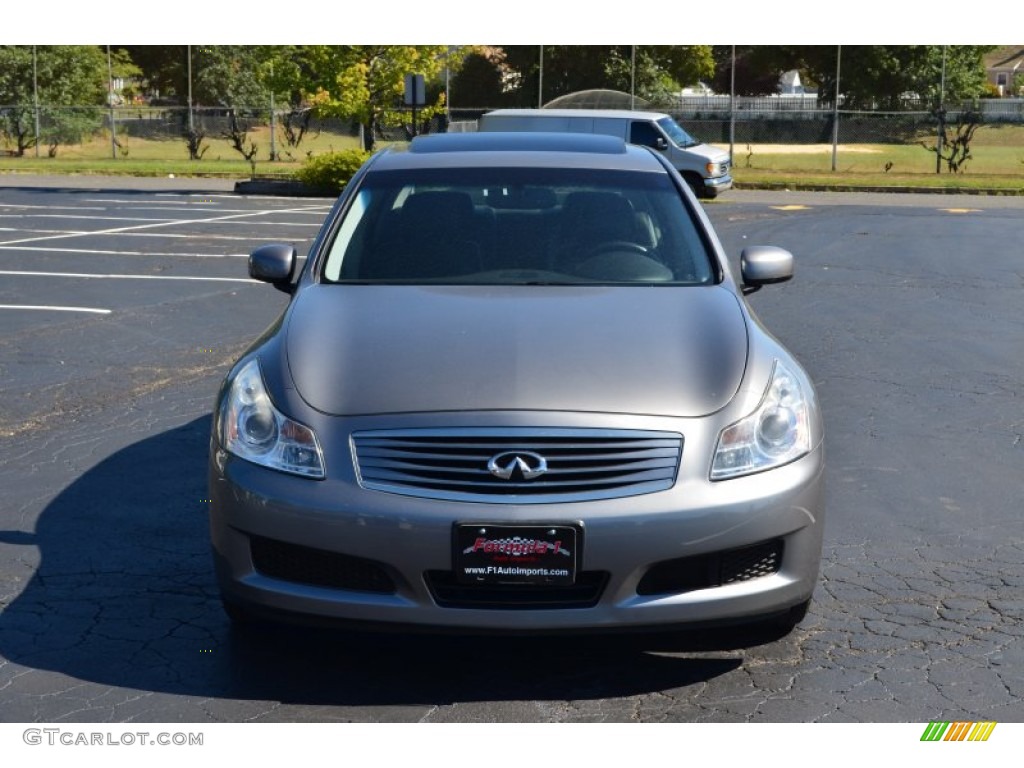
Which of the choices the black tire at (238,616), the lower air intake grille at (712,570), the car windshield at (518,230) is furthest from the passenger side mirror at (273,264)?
the lower air intake grille at (712,570)

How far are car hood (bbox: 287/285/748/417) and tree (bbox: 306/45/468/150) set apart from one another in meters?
25.4

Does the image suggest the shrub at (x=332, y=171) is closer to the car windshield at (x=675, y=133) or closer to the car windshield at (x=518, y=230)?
the car windshield at (x=675, y=133)

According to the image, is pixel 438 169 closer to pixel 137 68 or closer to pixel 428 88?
pixel 428 88

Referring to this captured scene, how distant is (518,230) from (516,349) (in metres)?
1.24

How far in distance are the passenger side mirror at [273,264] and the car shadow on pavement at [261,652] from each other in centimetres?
111

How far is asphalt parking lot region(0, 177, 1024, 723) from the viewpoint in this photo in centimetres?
427

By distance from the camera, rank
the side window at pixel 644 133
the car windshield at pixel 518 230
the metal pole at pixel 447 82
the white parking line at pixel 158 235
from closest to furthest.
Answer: the car windshield at pixel 518 230, the white parking line at pixel 158 235, the side window at pixel 644 133, the metal pole at pixel 447 82

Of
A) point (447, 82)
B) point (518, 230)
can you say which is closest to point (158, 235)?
point (518, 230)

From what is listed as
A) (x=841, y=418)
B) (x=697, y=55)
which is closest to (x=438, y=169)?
(x=841, y=418)

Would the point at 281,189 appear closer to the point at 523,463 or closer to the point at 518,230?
the point at 518,230

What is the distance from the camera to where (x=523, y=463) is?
13.5 ft

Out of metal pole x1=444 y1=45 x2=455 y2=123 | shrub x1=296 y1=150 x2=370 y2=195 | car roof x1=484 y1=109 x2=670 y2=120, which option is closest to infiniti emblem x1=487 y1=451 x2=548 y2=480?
shrub x1=296 y1=150 x2=370 y2=195

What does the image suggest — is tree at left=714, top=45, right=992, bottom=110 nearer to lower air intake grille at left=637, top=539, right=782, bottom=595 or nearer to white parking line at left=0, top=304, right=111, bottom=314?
white parking line at left=0, top=304, right=111, bottom=314

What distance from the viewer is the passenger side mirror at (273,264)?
5664mm
